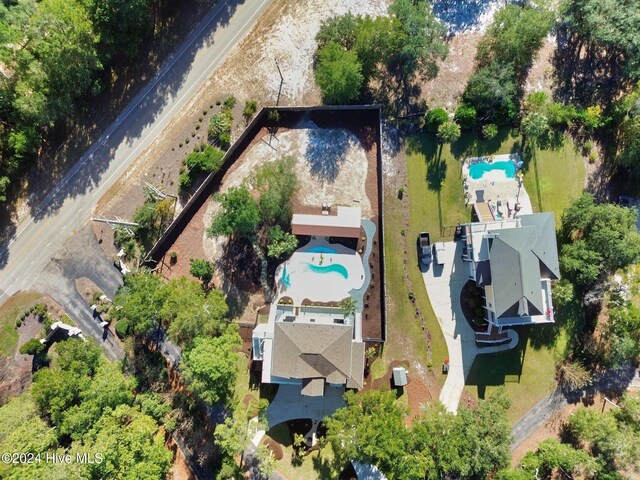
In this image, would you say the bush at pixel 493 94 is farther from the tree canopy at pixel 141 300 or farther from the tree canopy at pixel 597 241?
the tree canopy at pixel 141 300

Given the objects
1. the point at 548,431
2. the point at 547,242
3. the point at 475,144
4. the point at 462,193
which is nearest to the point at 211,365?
the point at 462,193

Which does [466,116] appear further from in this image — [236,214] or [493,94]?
[236,214]

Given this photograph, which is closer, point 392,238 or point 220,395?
point 220,395

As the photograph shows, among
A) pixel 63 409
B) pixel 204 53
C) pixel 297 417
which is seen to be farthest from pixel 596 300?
pixel 63 409

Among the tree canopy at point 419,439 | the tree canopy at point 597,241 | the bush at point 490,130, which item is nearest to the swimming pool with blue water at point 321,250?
the tree canopy at point 419,439

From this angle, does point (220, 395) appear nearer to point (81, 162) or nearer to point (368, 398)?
point (368, 398)

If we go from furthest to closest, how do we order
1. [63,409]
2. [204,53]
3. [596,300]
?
[204,53]
[596,300]
[63,409]
